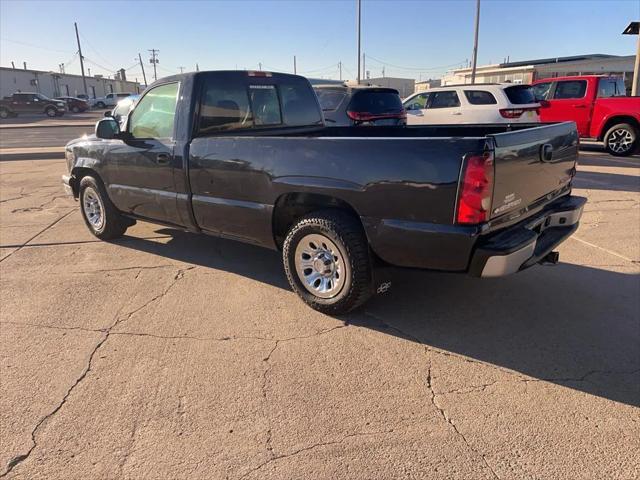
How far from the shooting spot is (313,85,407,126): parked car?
1022 centimetres

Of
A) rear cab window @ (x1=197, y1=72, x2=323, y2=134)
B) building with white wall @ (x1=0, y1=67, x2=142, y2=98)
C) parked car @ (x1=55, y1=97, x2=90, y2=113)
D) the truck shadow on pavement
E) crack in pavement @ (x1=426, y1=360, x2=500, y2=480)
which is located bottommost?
crack in pavement @ (x1=426, y1=360, x2=500, y2=480)

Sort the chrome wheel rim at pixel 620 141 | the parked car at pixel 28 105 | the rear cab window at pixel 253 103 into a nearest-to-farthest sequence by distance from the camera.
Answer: the rear cab window at pixel 253 103 → the chrome wheel rim at pixel 620 141 → the parked car at pixel 28 105

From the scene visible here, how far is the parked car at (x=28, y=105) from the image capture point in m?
41.6

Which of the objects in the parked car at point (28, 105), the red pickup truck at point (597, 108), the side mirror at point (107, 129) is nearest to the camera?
the side mirror at point (107, 129)

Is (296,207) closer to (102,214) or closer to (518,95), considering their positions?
(102,214)

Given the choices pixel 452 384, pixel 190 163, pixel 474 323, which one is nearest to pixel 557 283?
pixel 474 323

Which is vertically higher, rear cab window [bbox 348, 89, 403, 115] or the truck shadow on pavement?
rear cab window [bbox 348, 89, 403, 115]

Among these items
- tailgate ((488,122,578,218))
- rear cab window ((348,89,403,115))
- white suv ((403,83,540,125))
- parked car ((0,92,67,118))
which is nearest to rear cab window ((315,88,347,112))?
rear cab window ((348,89,403,115))

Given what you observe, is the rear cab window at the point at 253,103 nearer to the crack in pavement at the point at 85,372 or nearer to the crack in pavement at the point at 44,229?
the crack in pavement at the point at 85,372

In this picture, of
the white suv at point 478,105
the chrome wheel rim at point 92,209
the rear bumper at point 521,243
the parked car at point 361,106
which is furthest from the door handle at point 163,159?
the white suv at point 478,105

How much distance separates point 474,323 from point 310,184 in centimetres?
170

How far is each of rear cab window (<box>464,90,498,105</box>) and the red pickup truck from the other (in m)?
2.13

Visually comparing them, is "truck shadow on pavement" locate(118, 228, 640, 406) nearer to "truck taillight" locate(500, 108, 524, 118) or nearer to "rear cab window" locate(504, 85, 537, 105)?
"truck taillight" locate(500, 108, 524, 118)

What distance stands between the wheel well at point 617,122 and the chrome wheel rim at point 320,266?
11.3 metres
